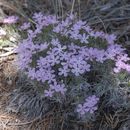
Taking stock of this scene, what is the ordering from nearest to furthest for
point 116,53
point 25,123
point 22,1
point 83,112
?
point 83,112 → point 116,53 → point 25,123 → point 22,1

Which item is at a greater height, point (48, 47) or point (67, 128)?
point (48, 47)

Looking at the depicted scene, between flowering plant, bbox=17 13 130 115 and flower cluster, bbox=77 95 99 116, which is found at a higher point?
flowering plant, bbox=17 13 130 115

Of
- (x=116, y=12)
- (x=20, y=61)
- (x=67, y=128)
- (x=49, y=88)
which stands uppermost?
(x=116, y=12)

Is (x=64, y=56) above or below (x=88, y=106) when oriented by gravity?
above

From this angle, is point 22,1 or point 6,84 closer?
point 6,84

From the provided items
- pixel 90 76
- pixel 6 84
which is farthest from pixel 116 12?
pixel 6 84

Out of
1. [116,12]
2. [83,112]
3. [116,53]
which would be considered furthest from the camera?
[116,12]

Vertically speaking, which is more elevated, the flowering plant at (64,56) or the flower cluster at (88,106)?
the flowering plant at (64,56)

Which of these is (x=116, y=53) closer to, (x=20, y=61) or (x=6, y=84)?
(x=20, y=61)
